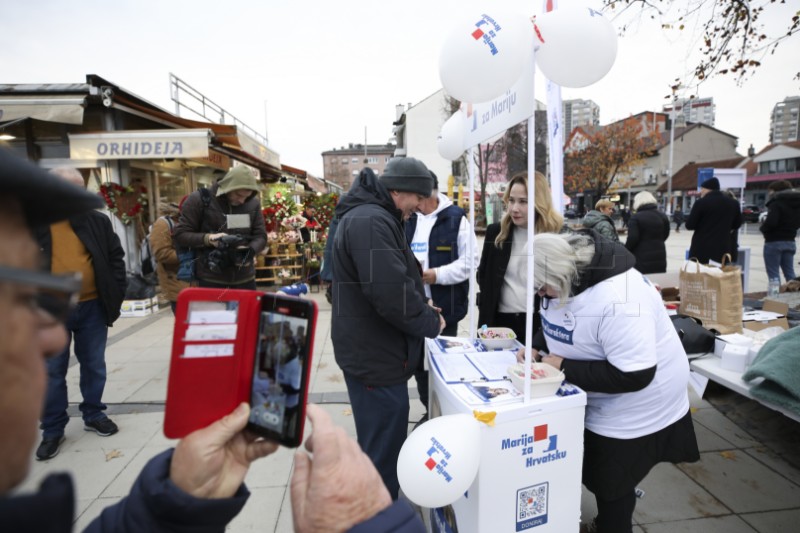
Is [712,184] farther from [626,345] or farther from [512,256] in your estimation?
[626,345]

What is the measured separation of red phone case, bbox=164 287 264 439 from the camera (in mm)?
862

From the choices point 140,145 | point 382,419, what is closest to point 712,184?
point 382,419

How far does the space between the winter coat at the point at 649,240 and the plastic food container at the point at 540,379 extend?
15.5 feet

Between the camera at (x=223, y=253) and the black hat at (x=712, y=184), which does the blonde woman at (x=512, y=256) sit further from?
the black hat at (x=712, y=184)

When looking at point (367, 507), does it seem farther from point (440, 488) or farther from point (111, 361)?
point (111, 361)

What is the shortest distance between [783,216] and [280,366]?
8191mm

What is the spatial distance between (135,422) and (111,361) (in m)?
1.84

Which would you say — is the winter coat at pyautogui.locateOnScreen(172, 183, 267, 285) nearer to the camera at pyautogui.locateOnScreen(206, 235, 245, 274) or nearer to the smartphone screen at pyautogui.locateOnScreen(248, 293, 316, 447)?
the camera at pyautogui.locateOnScreen(206, 235, 245, 274)

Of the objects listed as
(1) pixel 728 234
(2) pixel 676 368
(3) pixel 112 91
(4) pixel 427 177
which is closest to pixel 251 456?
(4) pixel 427 177

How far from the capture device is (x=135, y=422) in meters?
3.32

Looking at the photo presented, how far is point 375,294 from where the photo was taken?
188 centimetres

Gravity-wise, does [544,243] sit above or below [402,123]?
below

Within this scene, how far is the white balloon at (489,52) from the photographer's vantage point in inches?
66.8

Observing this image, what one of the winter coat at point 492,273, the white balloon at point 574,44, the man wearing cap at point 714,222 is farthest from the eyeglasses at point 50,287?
the man wearing cap at point 714,222
